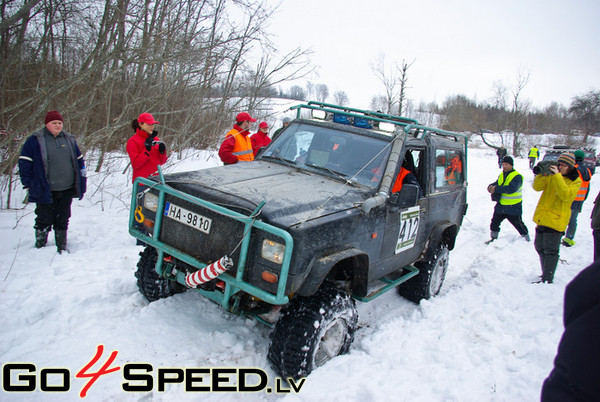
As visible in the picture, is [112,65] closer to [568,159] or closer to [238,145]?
[238,145]

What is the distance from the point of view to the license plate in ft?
10.2

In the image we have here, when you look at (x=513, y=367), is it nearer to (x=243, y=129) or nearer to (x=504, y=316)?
(x=504, y=316)

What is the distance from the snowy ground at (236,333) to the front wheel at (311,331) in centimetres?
14

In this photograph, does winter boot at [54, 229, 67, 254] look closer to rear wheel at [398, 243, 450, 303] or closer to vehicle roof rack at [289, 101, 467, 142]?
vehicle roof rack at [289, 101, 467, 142]

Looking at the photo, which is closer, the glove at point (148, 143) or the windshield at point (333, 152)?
the windshield at point (333, 152)

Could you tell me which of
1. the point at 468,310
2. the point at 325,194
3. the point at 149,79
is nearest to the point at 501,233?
the point at 468,310

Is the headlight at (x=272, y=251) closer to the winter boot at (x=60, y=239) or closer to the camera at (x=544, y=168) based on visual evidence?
the winter boot at (x=60, y=239)

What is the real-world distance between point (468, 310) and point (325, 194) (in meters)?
2.46

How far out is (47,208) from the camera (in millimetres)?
4809

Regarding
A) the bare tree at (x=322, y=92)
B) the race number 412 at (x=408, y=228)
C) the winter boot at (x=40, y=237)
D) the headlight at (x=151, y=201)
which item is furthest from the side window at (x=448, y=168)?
the bare tree at (x=322, y=92)

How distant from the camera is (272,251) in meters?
2.77

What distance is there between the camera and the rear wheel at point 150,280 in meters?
3.84

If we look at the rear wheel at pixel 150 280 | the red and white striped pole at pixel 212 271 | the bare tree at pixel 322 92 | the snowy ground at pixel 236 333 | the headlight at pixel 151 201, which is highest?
the bare tree at pixel 322 92

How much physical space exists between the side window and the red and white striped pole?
117 inches
